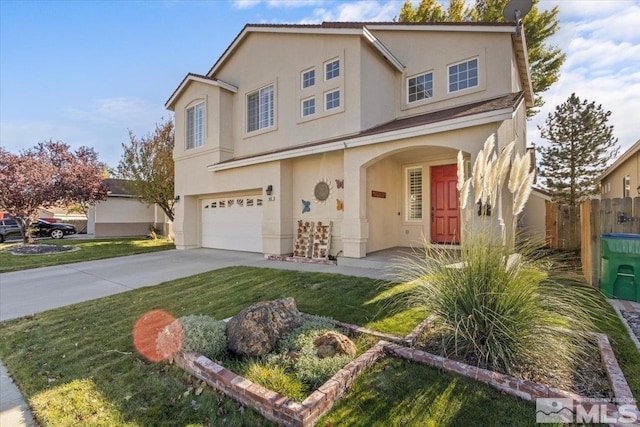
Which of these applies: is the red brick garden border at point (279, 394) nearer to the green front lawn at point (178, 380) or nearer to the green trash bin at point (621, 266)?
the green front lawn at point (178, 380)

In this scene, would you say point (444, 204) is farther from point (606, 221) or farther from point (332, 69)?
point (332, 69)

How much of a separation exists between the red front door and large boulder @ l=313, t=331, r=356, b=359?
7386 mm

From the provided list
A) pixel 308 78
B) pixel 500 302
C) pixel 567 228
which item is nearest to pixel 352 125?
pixel 308 78

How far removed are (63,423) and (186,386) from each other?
101 cm

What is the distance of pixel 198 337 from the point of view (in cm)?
357

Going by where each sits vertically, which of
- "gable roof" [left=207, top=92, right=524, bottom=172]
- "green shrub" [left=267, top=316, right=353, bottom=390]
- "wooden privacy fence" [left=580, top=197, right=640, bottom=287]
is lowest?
"green shrub" [left=267, top=316, right=353, bottom=390]

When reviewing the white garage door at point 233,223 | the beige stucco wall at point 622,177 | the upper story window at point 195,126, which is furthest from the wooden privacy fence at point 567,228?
the upper story window at point 195,126

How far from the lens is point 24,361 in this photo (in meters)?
3.93

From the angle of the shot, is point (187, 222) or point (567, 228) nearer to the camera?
point (567, 228)

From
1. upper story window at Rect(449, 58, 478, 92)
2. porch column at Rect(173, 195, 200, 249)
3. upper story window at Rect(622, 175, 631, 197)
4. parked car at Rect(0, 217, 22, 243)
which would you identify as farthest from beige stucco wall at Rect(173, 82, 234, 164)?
upper story window at Rect(622, 175, 631, 197)

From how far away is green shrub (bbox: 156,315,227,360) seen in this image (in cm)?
349

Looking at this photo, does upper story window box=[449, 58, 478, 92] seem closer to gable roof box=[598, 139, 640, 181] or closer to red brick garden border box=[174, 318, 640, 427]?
gable roof box=[598, 139, 640, 181]

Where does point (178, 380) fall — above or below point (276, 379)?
below

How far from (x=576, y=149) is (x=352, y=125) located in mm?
18504
